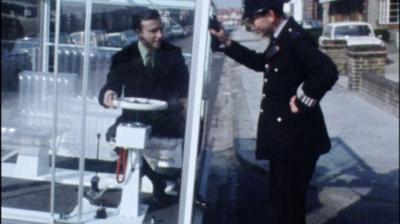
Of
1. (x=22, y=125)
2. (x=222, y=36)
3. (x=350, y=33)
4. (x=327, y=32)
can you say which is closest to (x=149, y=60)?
(x=222, y=36)

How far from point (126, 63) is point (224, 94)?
361 inches

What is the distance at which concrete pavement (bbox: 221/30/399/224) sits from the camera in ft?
23.5

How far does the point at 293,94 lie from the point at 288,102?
0.06 meters

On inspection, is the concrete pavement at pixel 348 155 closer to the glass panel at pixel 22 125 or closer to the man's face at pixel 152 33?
the man's face at pixel 152 33

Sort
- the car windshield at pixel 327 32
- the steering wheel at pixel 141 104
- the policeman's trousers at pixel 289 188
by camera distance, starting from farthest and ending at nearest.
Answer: the car windshield at pixel 327 32
the steering wheel at pixel 141 104
the policeman's trousers at pixel 289 188

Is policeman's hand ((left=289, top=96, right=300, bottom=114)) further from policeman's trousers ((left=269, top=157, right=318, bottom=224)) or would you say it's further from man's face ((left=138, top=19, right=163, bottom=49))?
man's face ((left=138, top=19, right=163, bottom=49))

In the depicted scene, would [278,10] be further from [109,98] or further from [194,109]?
[109,98]

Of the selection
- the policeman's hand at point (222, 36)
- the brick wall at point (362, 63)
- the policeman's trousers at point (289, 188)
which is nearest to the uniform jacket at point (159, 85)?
the policeman's hand at point (222, 36)

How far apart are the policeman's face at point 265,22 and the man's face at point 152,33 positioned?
646 millimetres

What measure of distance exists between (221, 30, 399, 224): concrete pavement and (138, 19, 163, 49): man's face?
1.18 metres

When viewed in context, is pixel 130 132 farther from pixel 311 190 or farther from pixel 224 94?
pixel 224 94

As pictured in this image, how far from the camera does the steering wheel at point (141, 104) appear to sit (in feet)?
16.5

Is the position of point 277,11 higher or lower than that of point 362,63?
higher

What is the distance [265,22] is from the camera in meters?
4.76
